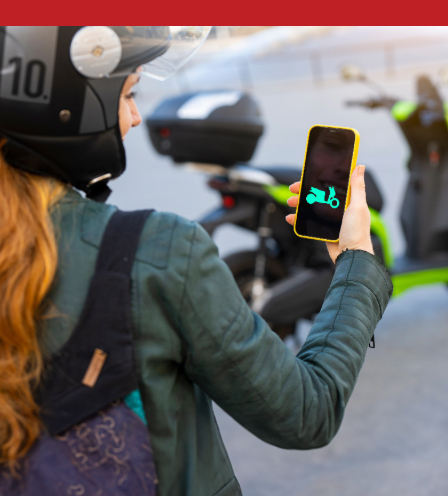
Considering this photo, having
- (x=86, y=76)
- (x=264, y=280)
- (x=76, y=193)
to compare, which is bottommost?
(x=264, y=280)

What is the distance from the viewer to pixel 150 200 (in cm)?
484

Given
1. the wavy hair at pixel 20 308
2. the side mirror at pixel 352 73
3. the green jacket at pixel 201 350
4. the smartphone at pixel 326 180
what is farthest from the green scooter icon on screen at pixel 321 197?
the side mirror at pixel 352 73

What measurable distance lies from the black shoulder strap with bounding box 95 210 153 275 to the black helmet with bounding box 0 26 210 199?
10 centimetres

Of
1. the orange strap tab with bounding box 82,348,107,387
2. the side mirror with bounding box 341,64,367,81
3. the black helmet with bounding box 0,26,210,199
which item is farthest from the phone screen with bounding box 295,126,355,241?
the side mirror with bounding box 341,64,367,81

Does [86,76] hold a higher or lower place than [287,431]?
higher

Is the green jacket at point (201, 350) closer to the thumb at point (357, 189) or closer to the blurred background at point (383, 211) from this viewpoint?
the thumb at point (357, 189)

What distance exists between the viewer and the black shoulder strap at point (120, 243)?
0.62 metres

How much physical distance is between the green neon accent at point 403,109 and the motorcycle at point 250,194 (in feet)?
1.56

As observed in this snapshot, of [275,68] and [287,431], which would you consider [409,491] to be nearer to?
[287,431]

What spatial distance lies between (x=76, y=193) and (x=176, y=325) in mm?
192

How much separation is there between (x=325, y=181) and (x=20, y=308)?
45 centimetres

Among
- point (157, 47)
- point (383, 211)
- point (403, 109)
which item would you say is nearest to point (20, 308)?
point (157, 47)

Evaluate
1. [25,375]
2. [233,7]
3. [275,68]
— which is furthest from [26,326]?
[275,68]

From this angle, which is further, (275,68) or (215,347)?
(275,68)
